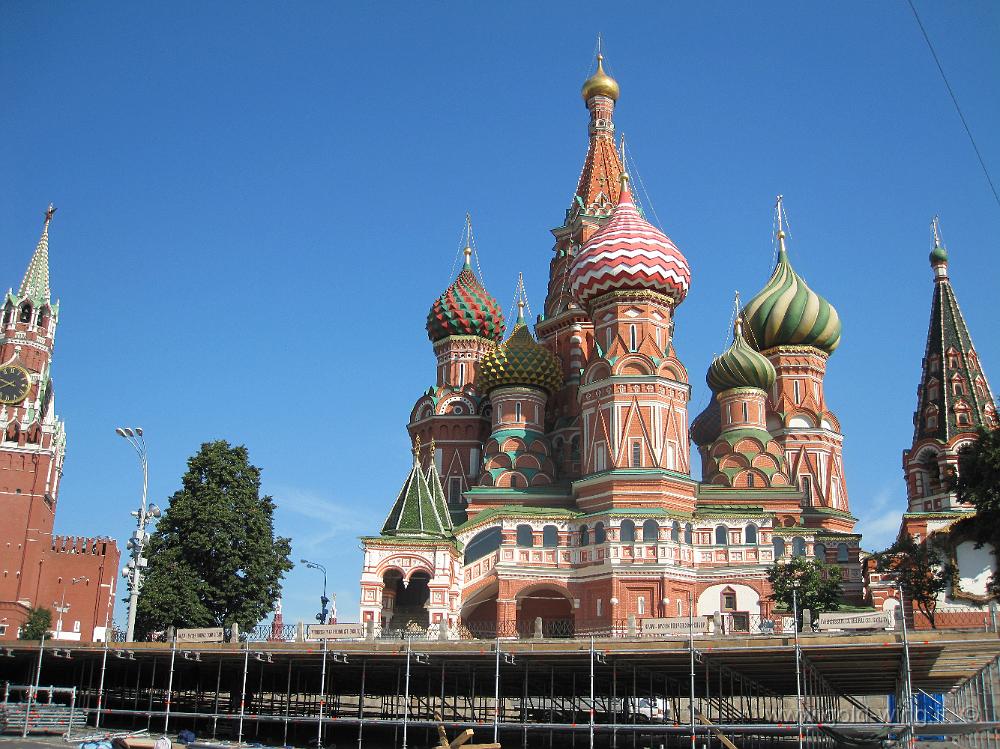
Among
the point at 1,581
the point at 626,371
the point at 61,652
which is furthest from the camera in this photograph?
the point at 1,581

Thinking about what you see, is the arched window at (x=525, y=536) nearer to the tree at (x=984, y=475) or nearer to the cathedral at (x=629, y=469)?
the cathedral at (x=629, y=469)

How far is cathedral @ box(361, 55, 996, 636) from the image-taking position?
135ft

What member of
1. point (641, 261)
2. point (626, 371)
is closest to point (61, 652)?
point (626, 371)

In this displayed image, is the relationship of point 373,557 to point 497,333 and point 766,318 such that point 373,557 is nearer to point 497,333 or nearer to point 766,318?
point 497,333

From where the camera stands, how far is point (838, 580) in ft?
118

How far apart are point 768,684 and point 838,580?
6.93m

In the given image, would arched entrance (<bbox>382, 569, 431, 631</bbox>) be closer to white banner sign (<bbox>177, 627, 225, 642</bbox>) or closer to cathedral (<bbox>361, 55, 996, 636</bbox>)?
cathedral (<bbox>361, 55, 996, 636</bbox>)

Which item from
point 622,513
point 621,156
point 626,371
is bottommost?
point 622,513

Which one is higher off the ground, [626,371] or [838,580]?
[626,371]

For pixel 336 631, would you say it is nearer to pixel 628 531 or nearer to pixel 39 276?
pixel 628 531

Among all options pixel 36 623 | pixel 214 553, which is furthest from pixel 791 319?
pixel 36 623

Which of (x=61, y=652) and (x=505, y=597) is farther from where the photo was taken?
(x=505, y=597)

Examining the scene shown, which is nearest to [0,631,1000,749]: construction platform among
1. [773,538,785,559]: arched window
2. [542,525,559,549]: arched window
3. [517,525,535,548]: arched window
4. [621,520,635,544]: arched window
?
[773,538,785,559]: arched window

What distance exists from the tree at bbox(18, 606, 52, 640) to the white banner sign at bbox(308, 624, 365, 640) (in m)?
34.2
